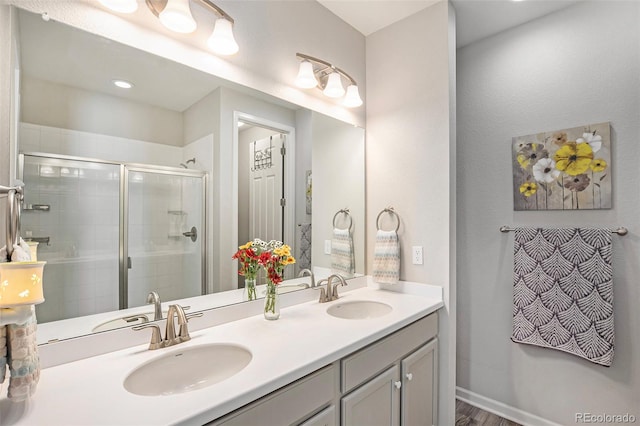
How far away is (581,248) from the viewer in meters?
1.81

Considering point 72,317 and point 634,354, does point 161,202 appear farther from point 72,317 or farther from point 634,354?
point 634,354

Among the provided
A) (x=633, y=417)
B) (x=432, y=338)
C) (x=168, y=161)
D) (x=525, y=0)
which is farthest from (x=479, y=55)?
(x=633, y=417)

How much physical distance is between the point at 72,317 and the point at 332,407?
966 millimetres

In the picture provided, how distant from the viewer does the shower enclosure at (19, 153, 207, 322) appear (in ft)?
3.37

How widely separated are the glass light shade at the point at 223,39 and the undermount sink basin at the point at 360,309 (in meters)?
1.40

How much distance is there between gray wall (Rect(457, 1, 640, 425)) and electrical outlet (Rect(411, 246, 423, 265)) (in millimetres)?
635

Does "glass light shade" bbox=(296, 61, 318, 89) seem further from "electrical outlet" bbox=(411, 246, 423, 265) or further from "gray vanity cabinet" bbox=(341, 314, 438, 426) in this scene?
"gray vanity cabinet" bbox=(341, 314, 438, 426)

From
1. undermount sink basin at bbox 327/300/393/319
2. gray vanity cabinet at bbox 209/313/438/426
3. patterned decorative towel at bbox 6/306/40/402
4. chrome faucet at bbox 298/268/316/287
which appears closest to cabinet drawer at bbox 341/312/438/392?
gray vanity cabinet at bbox 209/313/438/426

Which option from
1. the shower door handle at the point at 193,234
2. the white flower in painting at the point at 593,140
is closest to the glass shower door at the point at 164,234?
the shower door handle at the point at 193,234

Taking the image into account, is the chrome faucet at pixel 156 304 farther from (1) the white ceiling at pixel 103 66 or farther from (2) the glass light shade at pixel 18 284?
(1) the white ceiling at pixel 103 66

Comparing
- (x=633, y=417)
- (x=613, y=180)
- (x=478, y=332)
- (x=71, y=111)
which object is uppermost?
(x=71, y=111)

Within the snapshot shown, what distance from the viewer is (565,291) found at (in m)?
1.87

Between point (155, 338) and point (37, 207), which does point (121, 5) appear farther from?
point (155, 338)

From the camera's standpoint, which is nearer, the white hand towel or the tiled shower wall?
the white hand towel
